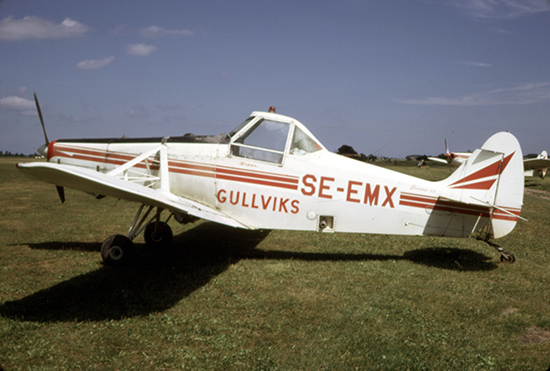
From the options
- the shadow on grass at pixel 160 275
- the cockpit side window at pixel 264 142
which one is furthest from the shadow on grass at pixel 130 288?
the cockpit side window at pixel 264 142

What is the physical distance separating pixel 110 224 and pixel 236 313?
6.99m

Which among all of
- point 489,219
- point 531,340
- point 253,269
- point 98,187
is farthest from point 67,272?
point 489,219

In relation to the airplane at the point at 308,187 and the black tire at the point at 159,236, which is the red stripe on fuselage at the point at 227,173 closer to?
the airplane at the point at 308,187

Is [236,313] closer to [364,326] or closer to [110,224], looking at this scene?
[364,326]

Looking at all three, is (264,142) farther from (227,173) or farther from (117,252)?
(117,252)

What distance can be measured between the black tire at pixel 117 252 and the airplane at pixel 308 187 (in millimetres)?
16

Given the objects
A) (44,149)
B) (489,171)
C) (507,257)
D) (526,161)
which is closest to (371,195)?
(489,171)

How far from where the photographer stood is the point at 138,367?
12.3 feet

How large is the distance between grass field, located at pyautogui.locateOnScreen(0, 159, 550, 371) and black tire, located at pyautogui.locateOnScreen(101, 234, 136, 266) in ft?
0.55

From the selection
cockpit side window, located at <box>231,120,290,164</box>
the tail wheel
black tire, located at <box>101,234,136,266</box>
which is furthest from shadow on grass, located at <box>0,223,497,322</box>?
cockpit side window, located at <box>231,120,290,164</box>

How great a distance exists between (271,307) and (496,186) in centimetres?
483

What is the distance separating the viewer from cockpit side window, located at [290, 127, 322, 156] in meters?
6.68

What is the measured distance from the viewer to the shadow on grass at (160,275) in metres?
4.86

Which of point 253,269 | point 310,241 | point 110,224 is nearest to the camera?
point 253,269
